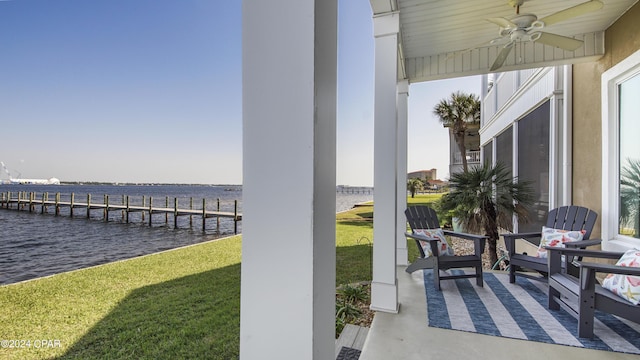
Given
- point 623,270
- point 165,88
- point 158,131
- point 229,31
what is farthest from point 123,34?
point 623,270

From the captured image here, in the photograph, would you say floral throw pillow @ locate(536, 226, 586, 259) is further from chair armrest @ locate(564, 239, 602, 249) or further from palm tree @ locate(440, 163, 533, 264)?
palm tree @ locate(440, 163, 533, 264)

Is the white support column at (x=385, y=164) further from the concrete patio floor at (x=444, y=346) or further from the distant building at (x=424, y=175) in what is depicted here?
the distant building at (x=424, y=175)

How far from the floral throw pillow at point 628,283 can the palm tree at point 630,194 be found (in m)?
0.97

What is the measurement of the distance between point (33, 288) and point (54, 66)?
28.6 ft

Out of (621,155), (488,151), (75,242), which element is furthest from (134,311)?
(75,242)

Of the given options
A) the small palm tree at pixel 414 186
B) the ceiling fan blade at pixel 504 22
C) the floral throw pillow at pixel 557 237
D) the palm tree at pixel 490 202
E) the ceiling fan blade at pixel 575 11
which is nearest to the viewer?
the ceiling fan blade at pixel 575 11

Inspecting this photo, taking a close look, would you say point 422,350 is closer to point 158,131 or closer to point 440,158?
point 158,131

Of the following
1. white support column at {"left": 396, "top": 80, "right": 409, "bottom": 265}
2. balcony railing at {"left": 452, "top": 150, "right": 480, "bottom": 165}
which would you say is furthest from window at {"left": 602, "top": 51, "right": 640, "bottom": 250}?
balcony railing at {"left": 452, "top": 150, "right": 480, "bottom": 165}

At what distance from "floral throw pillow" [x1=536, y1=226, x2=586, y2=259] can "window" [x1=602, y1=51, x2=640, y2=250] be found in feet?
1.21

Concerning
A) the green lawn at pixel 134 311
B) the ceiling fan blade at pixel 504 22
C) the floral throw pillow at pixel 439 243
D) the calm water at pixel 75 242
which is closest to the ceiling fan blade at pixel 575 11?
the ceiling fan blade at pixel 504 22

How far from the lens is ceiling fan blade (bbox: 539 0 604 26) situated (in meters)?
2.51

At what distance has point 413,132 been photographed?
1391cm

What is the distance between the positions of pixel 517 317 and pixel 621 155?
236 cm

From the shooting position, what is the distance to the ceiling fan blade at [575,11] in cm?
251
